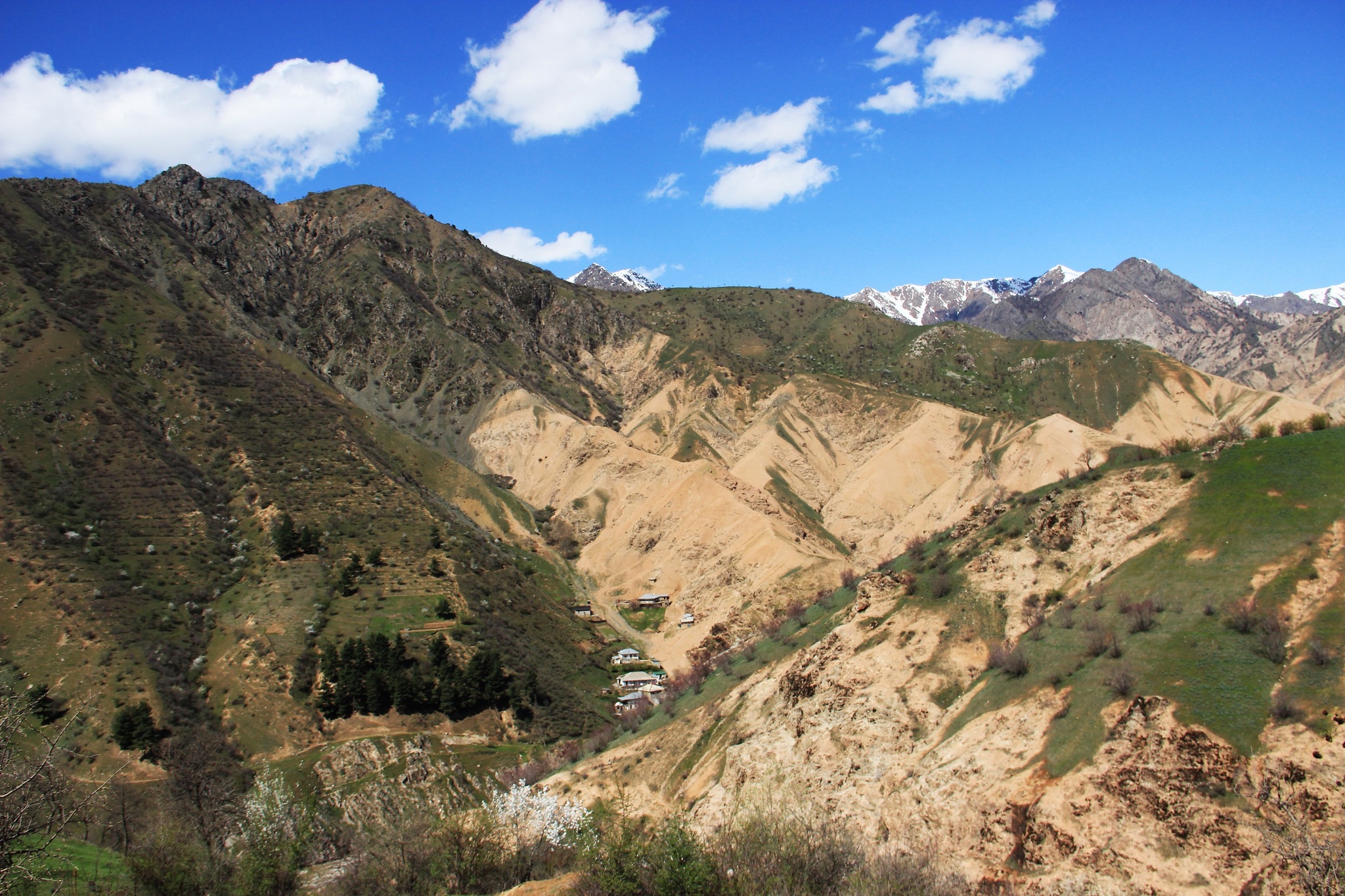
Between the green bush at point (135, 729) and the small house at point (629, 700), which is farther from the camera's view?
the small house at point (629, 700)

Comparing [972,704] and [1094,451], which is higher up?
[1094,451]

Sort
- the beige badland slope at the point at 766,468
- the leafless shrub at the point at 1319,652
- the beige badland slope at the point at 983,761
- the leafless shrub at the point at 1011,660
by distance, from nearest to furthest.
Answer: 1. the beige badland slope at the point at 983,761
2. the leafless shrub at the point at 1319,652
3. the leafless shrub at the point at 1011,660
4. the beige badland slope at the point at 766,468

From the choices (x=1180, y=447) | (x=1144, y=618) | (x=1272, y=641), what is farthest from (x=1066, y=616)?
(x=1180, y=447)

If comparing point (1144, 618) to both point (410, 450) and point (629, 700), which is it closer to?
point (629, 700)

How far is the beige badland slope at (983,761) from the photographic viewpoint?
18.9m

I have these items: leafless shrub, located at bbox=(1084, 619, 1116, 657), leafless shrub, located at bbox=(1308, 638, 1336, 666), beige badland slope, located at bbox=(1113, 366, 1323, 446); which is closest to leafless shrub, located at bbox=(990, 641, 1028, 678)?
leafless shrub, located at bbox=(1084, 619, 1116, 657)

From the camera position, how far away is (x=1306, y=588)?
22.5 metres

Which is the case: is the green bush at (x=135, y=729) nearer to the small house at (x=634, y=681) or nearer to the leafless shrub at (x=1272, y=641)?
the small house at (x=634, y=681)

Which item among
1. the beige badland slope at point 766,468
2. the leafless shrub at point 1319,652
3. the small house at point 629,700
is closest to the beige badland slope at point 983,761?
the leafless shrub at point 1319,652

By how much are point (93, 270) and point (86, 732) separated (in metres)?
67.9

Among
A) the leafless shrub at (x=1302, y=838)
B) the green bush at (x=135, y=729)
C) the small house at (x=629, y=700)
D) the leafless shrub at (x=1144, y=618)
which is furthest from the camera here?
the small house at (x=629, y=700)

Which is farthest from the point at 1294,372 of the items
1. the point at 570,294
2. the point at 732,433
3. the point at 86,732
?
the point at 86,732

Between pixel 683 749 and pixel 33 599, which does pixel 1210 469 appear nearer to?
pixel 683 749

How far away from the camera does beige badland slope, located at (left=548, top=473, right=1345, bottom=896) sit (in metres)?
18.9
